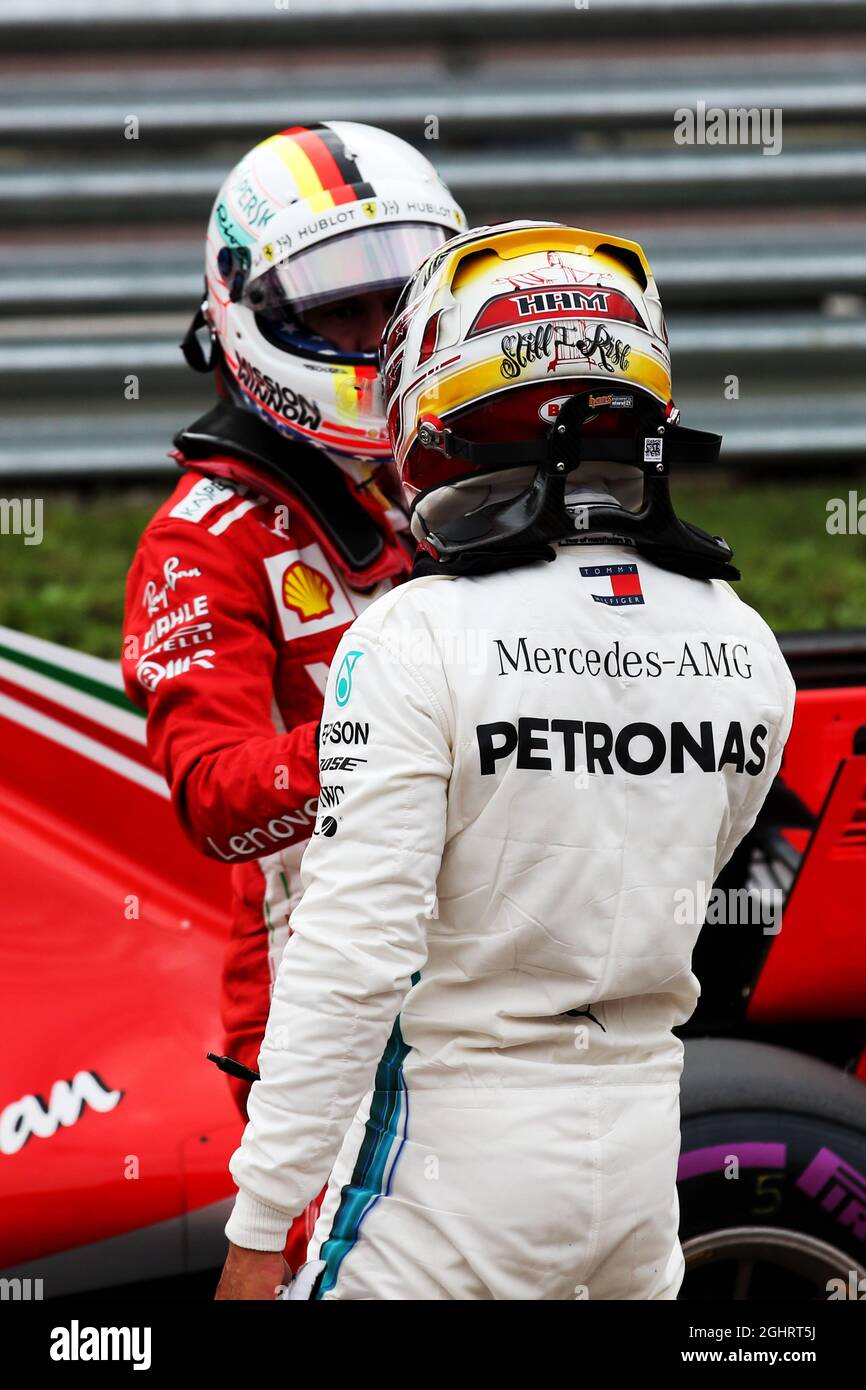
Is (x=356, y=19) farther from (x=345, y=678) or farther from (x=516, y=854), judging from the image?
(x=516, y=854)

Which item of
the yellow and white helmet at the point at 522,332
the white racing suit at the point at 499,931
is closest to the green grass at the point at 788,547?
the yellow and white helmet at the point at 522,332

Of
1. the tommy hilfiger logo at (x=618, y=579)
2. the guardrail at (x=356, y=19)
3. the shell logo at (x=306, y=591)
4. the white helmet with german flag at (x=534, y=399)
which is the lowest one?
the shell logo at (x=306, y=591)

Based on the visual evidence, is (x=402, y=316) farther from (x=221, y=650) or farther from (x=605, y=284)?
(x=221, y=650)

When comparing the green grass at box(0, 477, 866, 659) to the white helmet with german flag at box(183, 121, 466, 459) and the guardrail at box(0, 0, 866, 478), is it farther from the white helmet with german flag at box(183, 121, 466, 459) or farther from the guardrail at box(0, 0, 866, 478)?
the white helmet with german flag at box(183, 121, 466, 459)

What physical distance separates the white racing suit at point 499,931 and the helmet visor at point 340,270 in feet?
2.71

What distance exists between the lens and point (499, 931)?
4.60 feet

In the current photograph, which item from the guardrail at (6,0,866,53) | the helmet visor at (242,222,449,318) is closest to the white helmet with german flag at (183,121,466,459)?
the helmet visor at (242,222,449,318)

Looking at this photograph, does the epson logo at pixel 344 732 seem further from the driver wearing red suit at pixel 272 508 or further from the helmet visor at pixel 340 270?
the helmet visor at pixel 340 270

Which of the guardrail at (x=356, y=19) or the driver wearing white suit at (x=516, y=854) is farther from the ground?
the guardrail at (x=356, y=19)

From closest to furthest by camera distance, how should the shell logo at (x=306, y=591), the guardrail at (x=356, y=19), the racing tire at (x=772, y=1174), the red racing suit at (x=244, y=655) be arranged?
1. the red racing suit at (x=244, y=655)
2. the shell logo at (x=306, y=591)
3. the racing tire at (x=772, y=1174)
4. the guardrail at (x=356, y=19)

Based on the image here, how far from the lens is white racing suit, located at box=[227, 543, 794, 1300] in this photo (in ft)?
4.43

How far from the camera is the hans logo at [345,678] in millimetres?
1411

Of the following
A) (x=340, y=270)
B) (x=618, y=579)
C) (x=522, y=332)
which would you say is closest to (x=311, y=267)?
(x=340, y=270)
